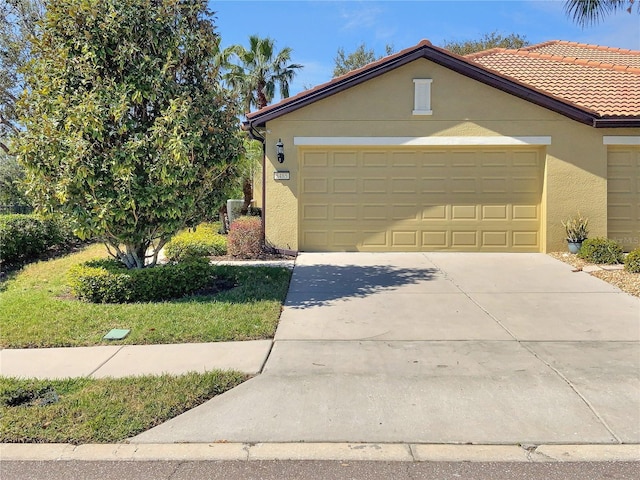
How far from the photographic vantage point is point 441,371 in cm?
488

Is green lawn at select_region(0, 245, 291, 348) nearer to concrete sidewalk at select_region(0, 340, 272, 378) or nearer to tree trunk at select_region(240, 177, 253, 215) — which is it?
concrete sidewalk at select_region(0, 340, 272, 378)

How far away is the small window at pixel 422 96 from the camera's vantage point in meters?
11.6

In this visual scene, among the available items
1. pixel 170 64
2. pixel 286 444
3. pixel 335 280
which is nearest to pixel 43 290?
pixel 170 64

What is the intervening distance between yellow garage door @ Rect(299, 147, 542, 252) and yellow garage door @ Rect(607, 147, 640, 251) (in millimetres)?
1700

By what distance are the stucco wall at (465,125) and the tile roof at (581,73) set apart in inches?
27.6

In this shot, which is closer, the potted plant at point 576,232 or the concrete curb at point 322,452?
the concrete curb at point 322,452

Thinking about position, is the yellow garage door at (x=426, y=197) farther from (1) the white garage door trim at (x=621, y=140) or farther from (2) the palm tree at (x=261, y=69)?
(2) the palm tree at (x=261, y=69)

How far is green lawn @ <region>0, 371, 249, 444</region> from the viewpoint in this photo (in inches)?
145

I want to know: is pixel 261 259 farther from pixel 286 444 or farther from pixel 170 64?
pixel 286 444

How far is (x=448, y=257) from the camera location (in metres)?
11.5

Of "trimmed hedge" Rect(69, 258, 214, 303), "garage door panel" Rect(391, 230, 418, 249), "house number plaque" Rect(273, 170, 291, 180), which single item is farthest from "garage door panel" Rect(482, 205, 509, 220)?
"trimmed hedge" Rect(69, 258, 214, 303)

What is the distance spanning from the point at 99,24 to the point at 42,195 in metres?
2.64

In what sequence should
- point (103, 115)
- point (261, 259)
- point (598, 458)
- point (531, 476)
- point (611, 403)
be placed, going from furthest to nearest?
1. point (261, 259)
2. point (103, 115)
3. point (611, 403)
4. point (598, 458)
5. point (531, 476)

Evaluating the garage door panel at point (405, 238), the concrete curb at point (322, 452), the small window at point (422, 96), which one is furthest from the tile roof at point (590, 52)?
the concrete curb at point (322, 452)
